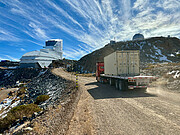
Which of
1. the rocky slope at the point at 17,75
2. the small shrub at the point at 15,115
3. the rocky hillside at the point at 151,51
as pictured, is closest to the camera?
the small shrub at the point at 15,115

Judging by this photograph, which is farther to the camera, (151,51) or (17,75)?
(151,51)

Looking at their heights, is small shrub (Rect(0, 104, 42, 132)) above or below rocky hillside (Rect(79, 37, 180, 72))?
below

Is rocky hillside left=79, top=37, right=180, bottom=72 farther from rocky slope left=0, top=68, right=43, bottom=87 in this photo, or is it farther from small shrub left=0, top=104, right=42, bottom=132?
small shrub left=0, top=104, right=42, bottom=132

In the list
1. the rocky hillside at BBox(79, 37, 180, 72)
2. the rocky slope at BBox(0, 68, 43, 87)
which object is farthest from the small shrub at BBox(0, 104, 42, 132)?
the rocky hillside at BBox(79, 37, 180, 72)

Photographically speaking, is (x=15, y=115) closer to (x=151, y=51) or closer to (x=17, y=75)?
(x=17, y=75)

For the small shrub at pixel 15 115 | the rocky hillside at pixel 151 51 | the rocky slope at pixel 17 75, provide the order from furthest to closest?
the rocky hillside at pixel 151 51, the rocky slope at pixel 17 75, the small shrub at pixel 15 115

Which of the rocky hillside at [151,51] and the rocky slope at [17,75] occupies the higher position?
the rocky hillside at [151,51]

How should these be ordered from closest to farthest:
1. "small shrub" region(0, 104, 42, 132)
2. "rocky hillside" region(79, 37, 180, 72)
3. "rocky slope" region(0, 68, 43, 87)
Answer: "small shrub" region(0, 104, 42, 132), "rocky slope" region(0, 68, 43, 87), "rocky hillside" region(79, 37, 180, 72)

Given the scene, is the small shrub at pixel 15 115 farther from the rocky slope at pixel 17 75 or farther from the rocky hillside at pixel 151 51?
the rocky hillside at pixel 151 51

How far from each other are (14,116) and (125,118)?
6.09 m

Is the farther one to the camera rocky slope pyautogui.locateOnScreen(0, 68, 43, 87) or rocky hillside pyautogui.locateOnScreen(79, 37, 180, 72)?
rocky hillside pyautogui.locateOnScreen(79, 37, 180, 72)

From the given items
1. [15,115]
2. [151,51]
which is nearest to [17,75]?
[15,115]

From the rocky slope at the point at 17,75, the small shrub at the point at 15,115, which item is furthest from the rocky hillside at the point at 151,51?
the small shrub at the point at 15,115

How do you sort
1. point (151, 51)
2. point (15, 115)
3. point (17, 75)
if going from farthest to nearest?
point (151, 51) < point (17, 75) < point (15, 115)
